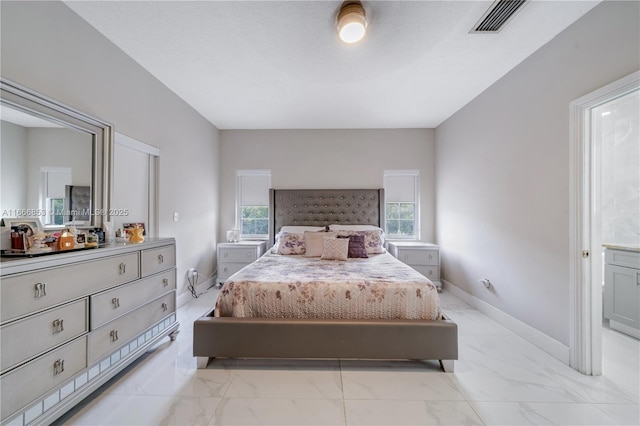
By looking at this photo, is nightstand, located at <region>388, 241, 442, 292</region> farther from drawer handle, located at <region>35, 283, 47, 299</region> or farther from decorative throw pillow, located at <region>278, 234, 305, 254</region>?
drawer handle, located at <region>35, 283, 47, 299</region>

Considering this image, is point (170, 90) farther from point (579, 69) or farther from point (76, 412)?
point (579, 69)

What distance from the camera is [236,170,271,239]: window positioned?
174 inches

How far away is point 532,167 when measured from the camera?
7.64 ft

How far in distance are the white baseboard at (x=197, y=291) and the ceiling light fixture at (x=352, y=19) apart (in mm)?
3366

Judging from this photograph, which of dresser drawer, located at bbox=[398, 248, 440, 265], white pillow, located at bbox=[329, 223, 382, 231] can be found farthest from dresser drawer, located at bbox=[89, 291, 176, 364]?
dresser drawer, located at bbox=[398, 248, 440, 265]

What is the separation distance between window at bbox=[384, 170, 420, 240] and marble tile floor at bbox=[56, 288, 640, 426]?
2.32 m

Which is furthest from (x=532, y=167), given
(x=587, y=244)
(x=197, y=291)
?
(x=197, y=291)

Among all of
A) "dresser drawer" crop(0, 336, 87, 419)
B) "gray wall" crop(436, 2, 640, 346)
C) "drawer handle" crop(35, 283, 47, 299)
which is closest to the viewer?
"dresser drawer" crop(0, 336, 87, 419)

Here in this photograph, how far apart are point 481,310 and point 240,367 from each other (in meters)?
2.78

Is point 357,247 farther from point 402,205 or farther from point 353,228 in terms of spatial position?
point 402,205

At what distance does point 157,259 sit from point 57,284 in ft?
2.53

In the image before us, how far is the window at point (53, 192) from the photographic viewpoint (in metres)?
1.68

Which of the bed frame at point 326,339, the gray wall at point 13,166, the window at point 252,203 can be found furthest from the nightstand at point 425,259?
the gray wall at point 13,166

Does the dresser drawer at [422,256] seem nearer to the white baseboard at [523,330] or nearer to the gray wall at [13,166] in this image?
the white baseboard at [523,330]
